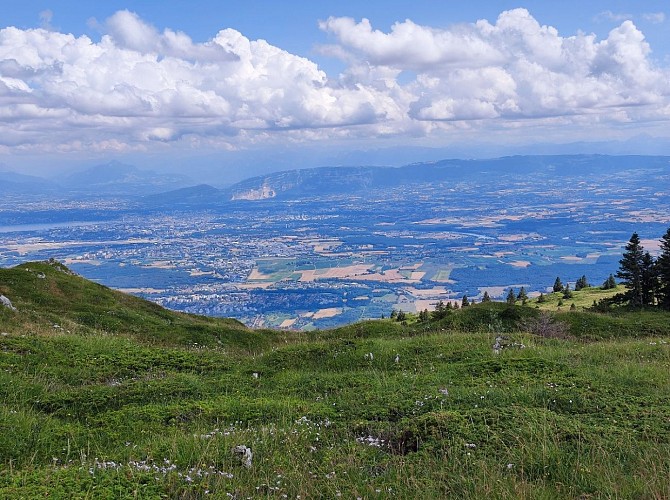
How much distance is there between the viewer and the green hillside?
6.18 m

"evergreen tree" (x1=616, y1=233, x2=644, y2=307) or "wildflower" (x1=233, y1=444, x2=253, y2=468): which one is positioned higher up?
"wildflower" (x1=233, y1=444, x2=253, y2=468)

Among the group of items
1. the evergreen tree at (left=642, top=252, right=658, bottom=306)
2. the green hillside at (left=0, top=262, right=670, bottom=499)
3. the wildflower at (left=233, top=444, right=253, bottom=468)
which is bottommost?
the evergreen tree at (left=642, top=252, right=658, bottom=306)

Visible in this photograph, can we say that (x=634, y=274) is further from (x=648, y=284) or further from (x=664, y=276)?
(x=664, y=276)

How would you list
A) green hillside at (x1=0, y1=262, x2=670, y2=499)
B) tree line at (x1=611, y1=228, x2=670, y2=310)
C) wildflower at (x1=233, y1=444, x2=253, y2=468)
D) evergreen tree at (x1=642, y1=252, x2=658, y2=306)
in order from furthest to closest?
evergreen tree at (x1=642, y1=252, x2=658, y2=306), tree line at (x1=611, y1=228, x2=670, y2=310), wildflower at (x1=233, y1=444, x2=253, y2=468), green hillside at (x1=0, y1=262, x2=670, y2=499)

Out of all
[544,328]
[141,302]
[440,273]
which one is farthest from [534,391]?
[440,273]

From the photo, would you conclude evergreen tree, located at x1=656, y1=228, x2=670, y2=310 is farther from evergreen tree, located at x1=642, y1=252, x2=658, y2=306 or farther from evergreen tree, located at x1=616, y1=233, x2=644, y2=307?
evergreen tree, located at x1=616, y1=233, x2=644, y2=307

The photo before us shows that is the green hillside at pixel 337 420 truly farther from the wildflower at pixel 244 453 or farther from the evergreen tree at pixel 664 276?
the evergreen tree at pixel 664 276

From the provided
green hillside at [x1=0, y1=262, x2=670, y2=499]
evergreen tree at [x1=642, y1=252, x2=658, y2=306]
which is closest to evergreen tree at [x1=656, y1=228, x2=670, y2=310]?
evergreen tree at [x1=642, y1=252, x2=658, y2=306]

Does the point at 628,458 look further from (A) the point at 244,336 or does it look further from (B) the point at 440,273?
(B) the point at 440,273

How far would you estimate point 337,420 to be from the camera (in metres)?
9.12

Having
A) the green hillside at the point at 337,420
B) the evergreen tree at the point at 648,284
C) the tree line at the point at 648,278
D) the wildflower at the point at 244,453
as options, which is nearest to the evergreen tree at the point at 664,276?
the tree line at the point at 648,278

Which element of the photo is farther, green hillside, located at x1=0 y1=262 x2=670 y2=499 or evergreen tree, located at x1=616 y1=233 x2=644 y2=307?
evergreen tree, located at x1=616 y1=233 x2=644 y2=307

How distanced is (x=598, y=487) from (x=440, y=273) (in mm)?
156339

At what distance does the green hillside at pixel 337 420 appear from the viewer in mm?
6176
